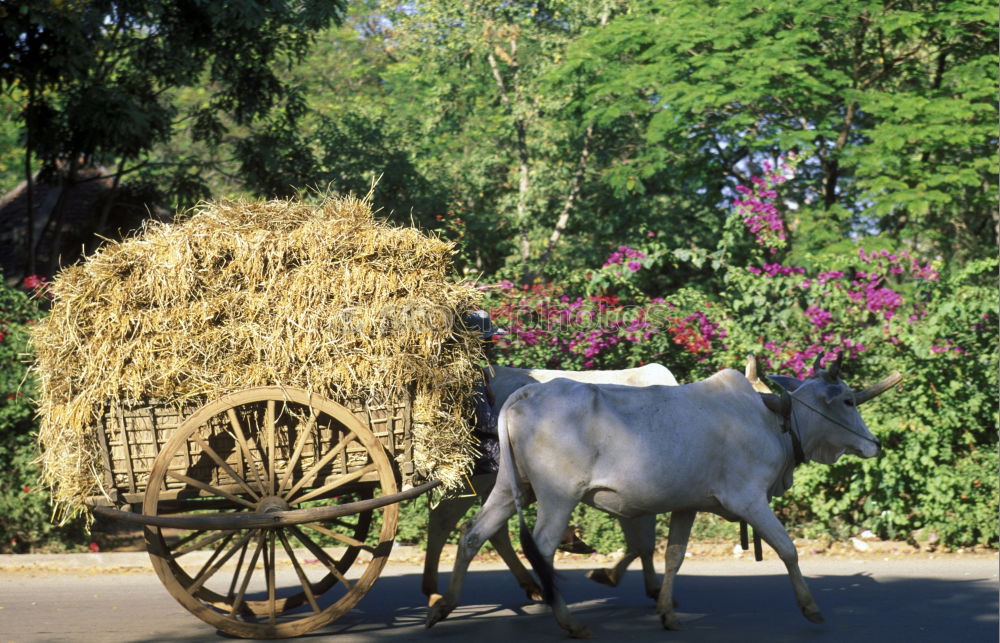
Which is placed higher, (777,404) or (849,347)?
(849,347)

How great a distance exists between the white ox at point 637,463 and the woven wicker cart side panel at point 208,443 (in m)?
0.68

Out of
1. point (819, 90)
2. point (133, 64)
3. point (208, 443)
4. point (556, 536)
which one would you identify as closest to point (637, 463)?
point (556, 536)

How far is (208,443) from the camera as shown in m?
6.18

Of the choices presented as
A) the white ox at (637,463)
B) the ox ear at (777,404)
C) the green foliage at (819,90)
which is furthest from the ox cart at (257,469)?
the green foliage at (819,90)

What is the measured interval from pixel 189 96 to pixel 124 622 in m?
28.0

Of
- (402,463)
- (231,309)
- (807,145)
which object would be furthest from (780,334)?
(231,309)

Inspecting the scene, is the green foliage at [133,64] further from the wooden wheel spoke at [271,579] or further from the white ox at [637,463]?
the white ox at [637,463]

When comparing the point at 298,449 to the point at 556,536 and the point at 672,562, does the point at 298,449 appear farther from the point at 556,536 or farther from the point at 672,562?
the point at 672,562

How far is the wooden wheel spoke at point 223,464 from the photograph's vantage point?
6.06 meters

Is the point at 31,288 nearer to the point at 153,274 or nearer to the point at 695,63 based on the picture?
the point at 153,274

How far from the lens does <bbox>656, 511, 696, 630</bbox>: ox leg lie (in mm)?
6473

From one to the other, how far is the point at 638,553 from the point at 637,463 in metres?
1.35

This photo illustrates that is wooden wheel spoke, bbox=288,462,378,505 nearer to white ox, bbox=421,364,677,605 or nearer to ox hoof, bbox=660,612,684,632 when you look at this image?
white ox, bbox=421,364,677,605

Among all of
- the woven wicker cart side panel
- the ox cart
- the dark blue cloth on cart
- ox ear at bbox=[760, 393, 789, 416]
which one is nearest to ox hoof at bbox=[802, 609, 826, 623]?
ox ear at bbox=[760, 393, 789, 416]
